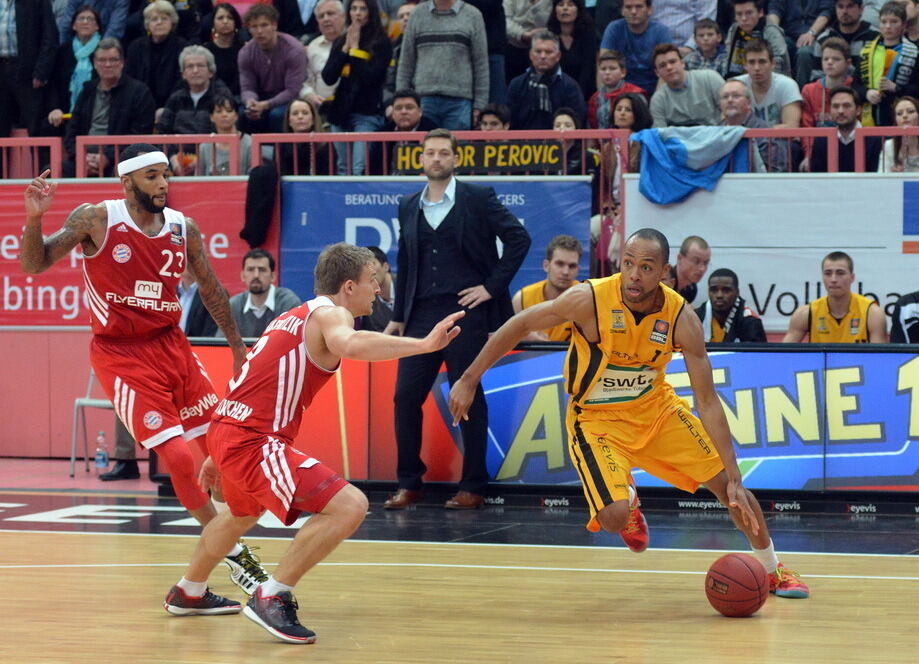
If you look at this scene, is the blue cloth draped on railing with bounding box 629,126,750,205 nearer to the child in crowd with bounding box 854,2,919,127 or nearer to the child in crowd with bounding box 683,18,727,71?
the child in crowd with bounding box 854,2,919,127

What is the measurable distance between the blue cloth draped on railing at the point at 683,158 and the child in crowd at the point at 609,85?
1172 millimetres

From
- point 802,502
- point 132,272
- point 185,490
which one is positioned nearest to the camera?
point 185,490

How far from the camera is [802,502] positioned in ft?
33.3

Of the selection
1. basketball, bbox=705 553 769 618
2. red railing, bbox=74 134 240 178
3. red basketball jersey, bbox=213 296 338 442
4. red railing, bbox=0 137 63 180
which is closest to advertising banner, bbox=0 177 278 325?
red railing, bbox=74 134 240 178

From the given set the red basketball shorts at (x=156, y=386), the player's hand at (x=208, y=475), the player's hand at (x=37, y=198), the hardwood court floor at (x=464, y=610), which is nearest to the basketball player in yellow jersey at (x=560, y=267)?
the hardwood court floor at (x=464, y=610)

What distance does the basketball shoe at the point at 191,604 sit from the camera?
6.52 m

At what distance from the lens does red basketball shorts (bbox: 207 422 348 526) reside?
5.97m

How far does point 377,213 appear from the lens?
12500 millimetres

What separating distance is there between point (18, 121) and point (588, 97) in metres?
6.75

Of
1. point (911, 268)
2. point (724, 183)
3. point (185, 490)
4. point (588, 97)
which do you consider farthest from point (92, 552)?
point (588, 97)

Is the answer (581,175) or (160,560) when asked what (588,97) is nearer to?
(581,175)

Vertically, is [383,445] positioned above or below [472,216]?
below

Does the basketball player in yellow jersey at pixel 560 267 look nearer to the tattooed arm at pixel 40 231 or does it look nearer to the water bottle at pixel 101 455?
the tattooed arm at pixel 40 231

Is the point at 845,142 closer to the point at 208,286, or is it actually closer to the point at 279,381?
the point at 208,286
